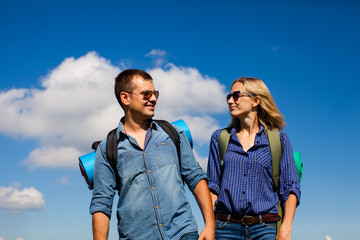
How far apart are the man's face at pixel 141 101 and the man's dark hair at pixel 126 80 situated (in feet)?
0.24

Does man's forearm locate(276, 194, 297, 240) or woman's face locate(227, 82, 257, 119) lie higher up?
woman's face locate(227, 82, 257, 119)

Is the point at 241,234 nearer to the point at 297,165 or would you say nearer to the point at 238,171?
the point at 238,171

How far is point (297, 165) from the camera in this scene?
6688mm

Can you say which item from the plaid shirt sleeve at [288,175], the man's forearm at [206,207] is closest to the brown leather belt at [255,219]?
the plaid shirt sleeve at [288,175]

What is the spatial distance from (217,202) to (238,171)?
0.54 meters

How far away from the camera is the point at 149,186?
18.5 ft

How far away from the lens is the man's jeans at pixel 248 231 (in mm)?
5863

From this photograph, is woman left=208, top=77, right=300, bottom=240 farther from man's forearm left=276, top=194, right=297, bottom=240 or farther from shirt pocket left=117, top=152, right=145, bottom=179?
shirt pocket left=117, top=152, right=145, bottom=179

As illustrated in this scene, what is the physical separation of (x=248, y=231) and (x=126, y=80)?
2776mm

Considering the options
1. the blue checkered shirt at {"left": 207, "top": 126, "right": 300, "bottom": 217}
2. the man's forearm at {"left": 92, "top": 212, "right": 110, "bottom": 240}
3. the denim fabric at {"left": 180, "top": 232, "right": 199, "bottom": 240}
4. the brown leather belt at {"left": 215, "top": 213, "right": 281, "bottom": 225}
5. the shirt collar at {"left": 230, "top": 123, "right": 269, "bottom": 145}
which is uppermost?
the shirt collar at {"left": 230, "top": 123, "right": 269, "bottom": 145}

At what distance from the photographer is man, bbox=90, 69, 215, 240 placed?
18.1ft

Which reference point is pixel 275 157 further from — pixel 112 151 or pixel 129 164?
pixel 112 151

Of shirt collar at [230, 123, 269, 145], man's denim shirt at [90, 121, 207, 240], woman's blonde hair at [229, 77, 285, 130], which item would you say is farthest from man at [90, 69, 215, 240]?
woman's blonde hair at [229, 77, 285, 130]

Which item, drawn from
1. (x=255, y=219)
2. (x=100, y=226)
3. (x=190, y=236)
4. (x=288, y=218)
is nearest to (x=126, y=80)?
(x=100, y=226)
